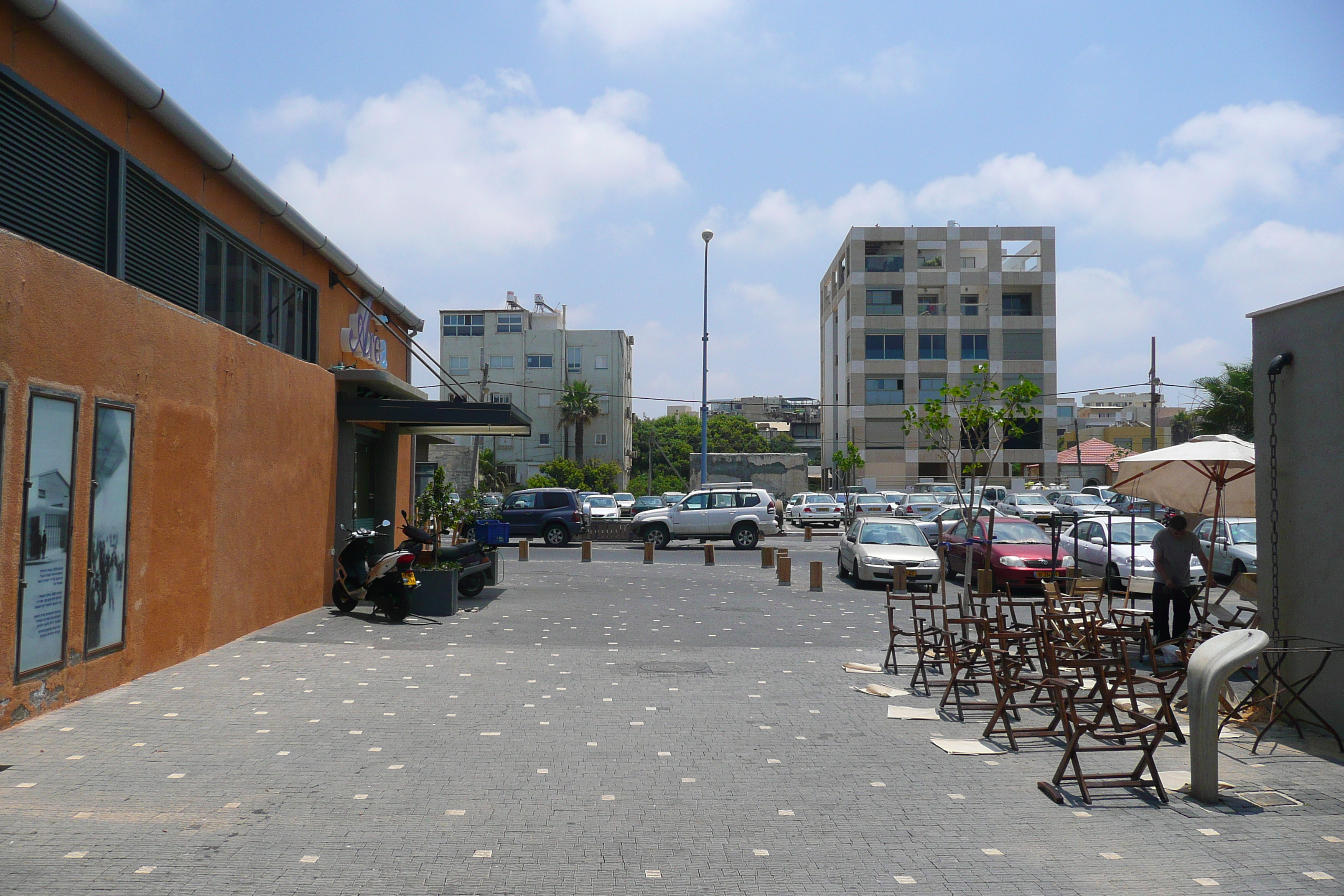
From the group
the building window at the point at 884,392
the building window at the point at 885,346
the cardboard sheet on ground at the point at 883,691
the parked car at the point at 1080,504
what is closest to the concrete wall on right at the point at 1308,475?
the cardboard sheet on ground at the point at 883,691

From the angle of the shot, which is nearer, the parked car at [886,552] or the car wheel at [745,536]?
the parked car at [886,552]

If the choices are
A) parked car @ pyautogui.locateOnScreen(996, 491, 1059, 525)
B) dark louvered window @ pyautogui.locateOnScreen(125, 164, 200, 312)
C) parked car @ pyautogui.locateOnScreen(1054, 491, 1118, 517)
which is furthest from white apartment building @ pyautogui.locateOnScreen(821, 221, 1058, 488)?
dark louvered window @ pyautogui.locateOnScreen(125, 164, 200, 312)

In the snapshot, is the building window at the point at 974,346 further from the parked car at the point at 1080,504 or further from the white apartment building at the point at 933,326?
the parked car at the point at 1080,504

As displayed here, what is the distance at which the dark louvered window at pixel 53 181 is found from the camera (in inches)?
322

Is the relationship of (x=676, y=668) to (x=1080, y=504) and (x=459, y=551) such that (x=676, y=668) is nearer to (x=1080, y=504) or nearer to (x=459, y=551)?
(x=459, y=551)

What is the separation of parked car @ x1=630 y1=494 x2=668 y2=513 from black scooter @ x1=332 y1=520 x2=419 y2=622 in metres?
27.2

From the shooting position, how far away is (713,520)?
2989cm

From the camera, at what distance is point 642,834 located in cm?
526

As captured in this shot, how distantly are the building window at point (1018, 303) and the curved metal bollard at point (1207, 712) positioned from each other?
2719 inches

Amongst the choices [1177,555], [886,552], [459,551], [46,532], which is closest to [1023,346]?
[886,552]

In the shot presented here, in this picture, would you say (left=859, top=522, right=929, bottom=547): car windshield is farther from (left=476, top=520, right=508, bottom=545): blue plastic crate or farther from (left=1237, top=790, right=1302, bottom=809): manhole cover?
(left=1237, top=790, right=1302, bottom=809): manhole cover

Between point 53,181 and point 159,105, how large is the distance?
187 cm

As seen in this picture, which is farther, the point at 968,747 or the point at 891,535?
the point at 891,535

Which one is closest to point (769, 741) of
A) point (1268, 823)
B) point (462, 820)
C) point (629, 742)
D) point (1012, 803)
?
point (629, 742)
